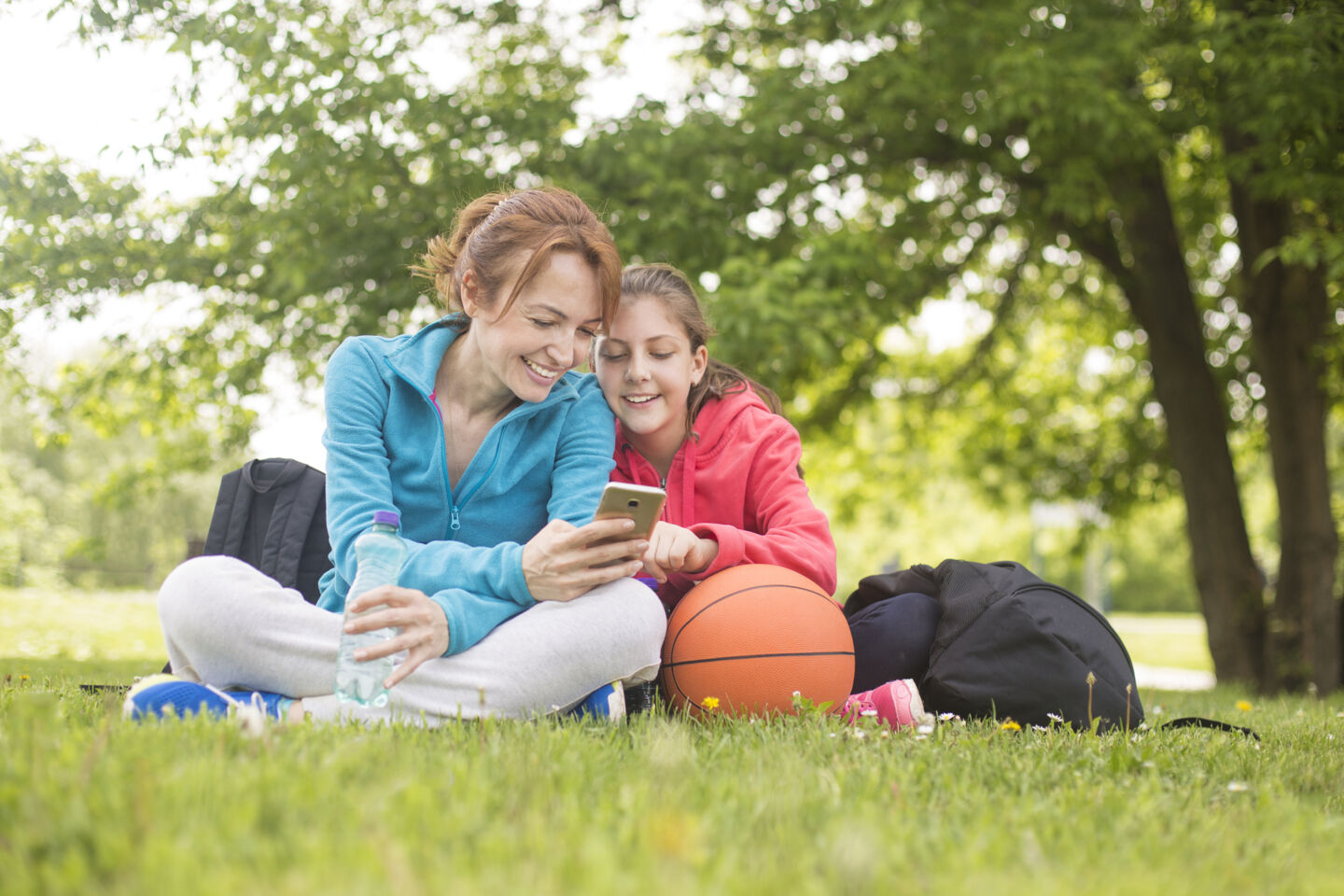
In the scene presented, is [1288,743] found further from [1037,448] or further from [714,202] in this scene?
[1037,448]

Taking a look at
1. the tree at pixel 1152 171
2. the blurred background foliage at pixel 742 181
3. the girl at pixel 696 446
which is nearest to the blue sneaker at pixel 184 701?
the girl at pixel 696 446

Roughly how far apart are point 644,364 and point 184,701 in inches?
80.2

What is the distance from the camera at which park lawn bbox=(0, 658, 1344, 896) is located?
1.48m

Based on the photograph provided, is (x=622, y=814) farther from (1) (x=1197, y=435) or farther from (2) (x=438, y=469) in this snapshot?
(1) (x=1197, y=435)

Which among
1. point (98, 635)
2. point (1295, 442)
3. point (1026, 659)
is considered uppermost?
point (1295, 442)

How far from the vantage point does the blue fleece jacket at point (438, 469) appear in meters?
3.30

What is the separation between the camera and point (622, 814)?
6.21 feet

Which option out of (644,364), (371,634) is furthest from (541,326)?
(371,634)

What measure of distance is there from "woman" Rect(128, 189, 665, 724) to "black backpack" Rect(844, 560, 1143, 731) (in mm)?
1113

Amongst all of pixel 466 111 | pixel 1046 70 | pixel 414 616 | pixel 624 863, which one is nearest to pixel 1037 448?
pixel 1046 70

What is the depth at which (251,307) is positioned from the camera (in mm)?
8492

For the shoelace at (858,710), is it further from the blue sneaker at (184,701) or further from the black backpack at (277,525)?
the black backpack at (277,525)

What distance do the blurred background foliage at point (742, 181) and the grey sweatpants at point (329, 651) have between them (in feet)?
12.3

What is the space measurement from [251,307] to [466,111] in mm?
2497
